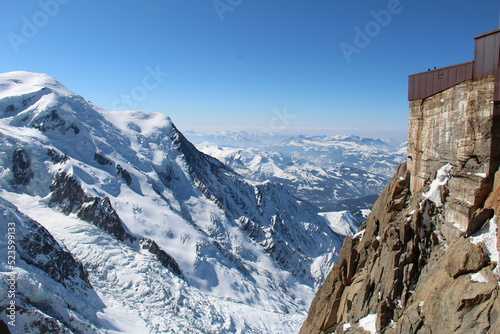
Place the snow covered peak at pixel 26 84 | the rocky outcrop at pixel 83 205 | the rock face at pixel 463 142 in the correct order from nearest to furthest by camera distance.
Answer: the rock face at pixel 463 142, the rocky outcrop at pixel 83 205, the snow covered peak at pixel 26 84

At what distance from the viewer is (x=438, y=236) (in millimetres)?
15641

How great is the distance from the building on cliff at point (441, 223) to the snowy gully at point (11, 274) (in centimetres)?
3419

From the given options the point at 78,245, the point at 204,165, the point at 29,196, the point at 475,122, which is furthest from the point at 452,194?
the point at 204,165

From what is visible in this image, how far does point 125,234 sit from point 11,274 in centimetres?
4649

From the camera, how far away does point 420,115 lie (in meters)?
19.0

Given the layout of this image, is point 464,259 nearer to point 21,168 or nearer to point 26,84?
point 21,168

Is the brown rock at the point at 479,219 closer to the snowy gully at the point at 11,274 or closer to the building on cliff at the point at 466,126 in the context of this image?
the building on cliff at the point at 466,126

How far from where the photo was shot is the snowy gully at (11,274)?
1287 inches

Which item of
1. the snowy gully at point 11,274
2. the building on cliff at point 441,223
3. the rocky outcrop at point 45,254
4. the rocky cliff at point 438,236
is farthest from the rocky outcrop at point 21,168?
the building on cliff at point 441,223

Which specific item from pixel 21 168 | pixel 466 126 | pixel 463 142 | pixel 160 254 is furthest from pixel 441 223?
pixel 21 168

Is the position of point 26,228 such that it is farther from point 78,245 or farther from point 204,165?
point 204,165

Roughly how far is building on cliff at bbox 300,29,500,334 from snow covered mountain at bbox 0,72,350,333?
3822cm

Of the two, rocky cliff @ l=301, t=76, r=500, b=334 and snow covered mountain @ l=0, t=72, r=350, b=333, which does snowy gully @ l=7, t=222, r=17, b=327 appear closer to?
snow covered mountain @ l=0, t=72, r=350, b=333

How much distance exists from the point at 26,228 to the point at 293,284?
122 m
